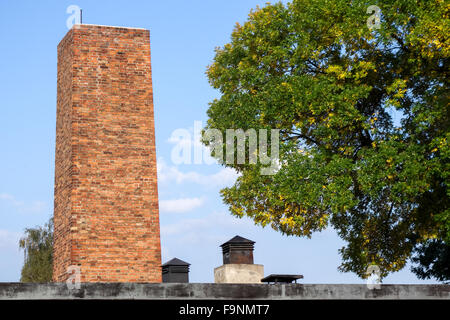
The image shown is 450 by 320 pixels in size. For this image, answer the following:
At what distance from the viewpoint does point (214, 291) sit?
6.54 meters

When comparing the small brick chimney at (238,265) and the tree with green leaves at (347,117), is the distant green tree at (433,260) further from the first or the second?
the small brick chimney at (238,265)

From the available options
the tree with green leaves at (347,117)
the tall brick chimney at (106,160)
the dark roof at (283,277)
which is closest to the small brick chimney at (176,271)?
the tall brick chimney at (106,160)

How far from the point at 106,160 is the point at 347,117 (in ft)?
23.0

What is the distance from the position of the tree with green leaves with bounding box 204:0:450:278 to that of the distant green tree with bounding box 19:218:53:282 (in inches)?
738

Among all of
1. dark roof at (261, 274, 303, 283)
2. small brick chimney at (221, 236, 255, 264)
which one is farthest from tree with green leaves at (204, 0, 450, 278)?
dark roof at (261, 274, 303, 283)

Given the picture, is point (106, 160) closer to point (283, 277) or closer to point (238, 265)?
point (238, 265)

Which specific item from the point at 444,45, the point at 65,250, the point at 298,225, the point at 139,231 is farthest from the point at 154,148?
the point at 444,45

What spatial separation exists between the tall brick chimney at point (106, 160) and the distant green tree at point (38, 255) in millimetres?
18673

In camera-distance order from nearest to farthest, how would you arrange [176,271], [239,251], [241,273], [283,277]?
[283,277]
[241,273]
[239,251]
[176,271]

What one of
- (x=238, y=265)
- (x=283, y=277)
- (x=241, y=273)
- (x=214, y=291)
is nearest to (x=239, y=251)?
(x=238, y=265)

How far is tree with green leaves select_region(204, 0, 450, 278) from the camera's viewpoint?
17453 mm

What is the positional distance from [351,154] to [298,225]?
2729 millimetres

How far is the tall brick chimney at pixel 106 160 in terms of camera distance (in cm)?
1689
